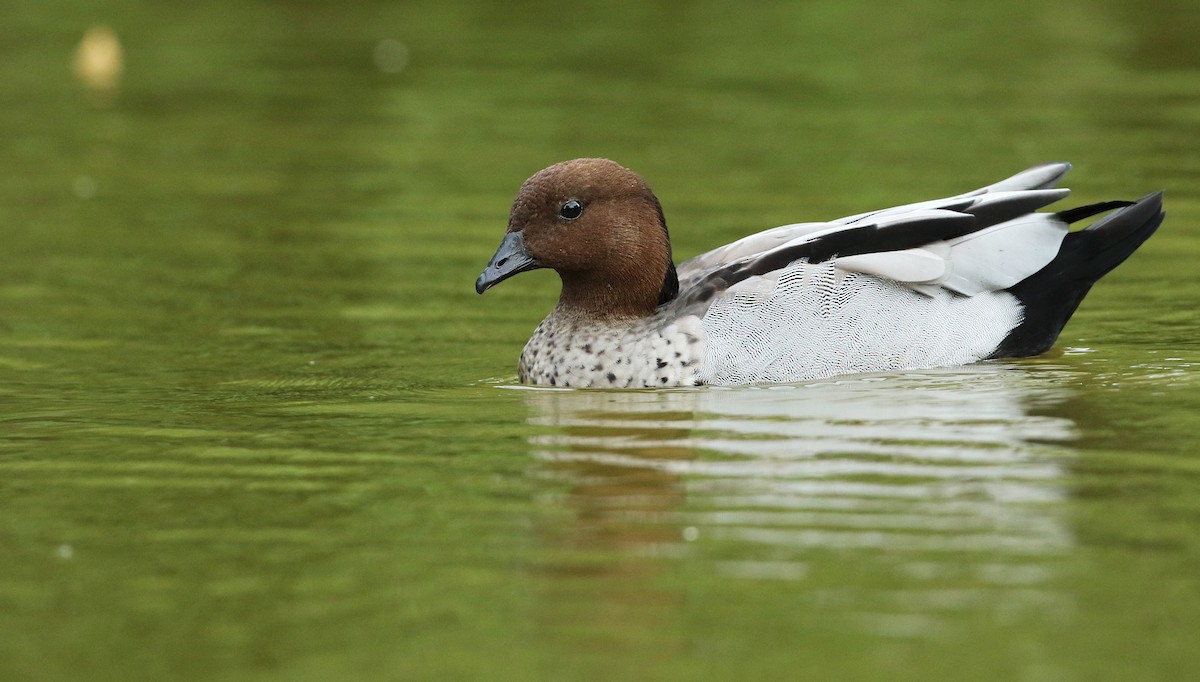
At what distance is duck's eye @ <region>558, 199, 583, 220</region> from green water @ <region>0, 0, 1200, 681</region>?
34.6 inches

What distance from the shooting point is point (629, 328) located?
9156mm

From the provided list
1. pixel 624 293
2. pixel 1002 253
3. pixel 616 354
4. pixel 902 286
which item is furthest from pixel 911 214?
pixel 616 354

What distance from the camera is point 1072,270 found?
9648 millimetres

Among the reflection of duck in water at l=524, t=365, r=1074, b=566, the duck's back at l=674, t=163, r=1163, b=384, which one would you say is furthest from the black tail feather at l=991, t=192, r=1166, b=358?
the reflection of duck in water at l=524, t=365, r=1074, b=566

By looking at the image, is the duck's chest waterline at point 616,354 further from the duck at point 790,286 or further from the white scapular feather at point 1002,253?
the white scapular feather at point 1002,253

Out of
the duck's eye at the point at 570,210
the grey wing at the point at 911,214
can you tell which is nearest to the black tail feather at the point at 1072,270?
the grey wing at the point at 911,214

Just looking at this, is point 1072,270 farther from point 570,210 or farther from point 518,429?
point 518,429

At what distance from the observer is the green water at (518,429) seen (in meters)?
5.30

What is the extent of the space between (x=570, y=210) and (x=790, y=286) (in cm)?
115

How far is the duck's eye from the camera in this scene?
364 inches

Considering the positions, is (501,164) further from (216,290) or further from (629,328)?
(629,328)

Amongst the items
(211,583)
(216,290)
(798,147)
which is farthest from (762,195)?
(211,583)

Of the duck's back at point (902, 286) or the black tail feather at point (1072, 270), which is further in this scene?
the black tail feather at point (1072, 270)

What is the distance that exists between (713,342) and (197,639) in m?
4.01
